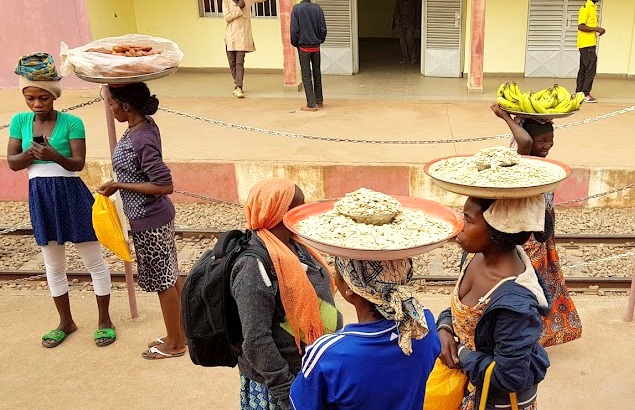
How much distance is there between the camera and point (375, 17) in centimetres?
1822

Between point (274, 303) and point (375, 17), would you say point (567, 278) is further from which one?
point (375, 17)

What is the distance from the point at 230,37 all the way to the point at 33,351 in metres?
7.84

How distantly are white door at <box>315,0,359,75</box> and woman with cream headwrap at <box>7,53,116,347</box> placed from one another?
9.74 meters

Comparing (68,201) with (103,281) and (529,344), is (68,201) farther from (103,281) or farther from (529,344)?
(529,344)

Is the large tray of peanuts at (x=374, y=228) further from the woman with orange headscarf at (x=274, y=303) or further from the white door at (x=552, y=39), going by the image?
the white door at (x=552, y=39)

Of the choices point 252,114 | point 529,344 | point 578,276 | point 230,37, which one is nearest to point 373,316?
point 529,344

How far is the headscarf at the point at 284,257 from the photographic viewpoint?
8.95 feet

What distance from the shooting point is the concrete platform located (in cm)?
805

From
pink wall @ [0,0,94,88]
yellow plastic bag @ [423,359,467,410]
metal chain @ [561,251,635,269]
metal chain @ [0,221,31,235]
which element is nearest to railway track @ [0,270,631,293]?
metal chain @ [561,251,635,269]

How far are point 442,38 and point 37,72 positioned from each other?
1034 centimetres

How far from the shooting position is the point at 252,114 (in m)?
11.0

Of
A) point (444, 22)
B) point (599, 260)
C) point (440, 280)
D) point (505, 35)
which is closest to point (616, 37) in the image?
point (505, 35)

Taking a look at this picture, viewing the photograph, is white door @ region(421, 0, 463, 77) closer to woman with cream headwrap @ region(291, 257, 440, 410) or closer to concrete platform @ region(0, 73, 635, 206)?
concrete platform @ region(0, 73, 635, 206)

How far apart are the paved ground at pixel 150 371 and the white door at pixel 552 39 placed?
342 inches
